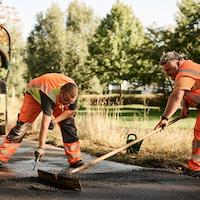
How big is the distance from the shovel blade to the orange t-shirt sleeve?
5.65 ft

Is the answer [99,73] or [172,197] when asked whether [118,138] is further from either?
[99,73]

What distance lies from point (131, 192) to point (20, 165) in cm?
236

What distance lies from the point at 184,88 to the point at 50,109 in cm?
171

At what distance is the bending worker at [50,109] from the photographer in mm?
6602

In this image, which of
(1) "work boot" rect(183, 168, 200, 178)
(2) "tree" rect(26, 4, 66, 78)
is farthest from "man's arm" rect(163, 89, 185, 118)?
(2) "tree" rect(26, 4, 66, 78)

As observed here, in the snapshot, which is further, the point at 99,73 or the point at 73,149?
the point at 99,73

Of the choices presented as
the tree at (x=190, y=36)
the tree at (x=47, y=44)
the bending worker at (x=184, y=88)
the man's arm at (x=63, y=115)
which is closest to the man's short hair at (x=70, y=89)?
the man's arm at (x=63, y=115)

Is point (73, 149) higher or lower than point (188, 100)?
lower

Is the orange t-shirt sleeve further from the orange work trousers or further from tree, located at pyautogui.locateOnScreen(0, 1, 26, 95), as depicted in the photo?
tree, located at pyautogui.locateOnScreen(0, 1, 26, 95)

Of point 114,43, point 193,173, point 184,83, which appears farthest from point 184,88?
point 114,43

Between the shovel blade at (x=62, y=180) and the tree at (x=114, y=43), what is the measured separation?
35.3 metres

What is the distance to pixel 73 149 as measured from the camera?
23.8 ft

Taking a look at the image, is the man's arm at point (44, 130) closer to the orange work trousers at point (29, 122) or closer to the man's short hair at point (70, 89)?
the man's short hair at point (70, 89)

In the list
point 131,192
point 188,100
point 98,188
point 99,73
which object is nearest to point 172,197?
point 131,192
